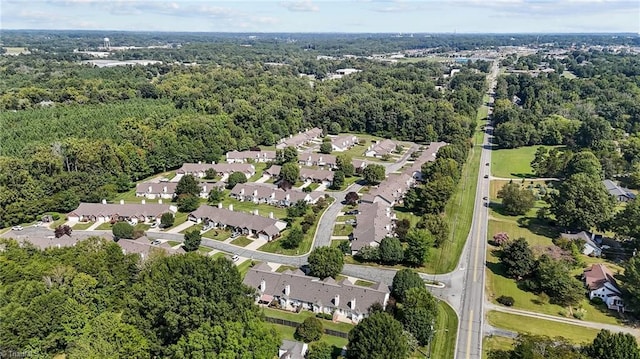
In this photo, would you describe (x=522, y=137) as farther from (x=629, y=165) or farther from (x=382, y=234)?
(x=382, y=234)

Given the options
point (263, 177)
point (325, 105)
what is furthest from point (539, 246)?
point (325, 105)

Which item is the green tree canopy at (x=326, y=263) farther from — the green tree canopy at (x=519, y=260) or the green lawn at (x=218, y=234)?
the green tree canopy at (x=519, y=260)

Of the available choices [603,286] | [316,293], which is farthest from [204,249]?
[603,286]

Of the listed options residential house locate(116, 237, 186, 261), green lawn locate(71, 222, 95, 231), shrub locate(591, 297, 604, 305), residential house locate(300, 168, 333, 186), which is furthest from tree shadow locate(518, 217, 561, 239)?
green lawn locate(71, 222, 95, 231)

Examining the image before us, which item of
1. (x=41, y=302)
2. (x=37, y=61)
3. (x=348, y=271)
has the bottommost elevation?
(x=348, y=271)

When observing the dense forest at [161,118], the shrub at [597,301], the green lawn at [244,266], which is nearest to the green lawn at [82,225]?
the dense forest at [161,118]

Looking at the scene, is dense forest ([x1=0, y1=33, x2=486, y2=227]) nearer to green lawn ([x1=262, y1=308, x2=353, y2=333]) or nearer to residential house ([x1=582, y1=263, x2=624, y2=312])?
green lawn ([x1=262, y1=308, x2=353, y2=333])
